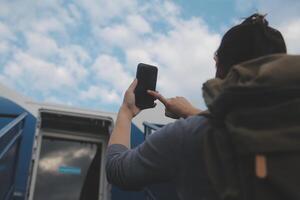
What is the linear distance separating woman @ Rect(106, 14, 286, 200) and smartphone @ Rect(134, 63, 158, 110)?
0.98 ft

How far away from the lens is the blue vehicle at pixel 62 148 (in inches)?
241

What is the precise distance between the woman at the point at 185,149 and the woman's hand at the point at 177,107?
1.15 feet

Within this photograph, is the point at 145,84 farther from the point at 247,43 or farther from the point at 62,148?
the point at 62,148

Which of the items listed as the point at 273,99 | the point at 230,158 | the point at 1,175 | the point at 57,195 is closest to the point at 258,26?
the point at 273,99

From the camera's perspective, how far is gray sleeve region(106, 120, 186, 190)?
4.66ft

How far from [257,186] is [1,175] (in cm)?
390

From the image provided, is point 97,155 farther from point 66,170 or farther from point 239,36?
point 239,36

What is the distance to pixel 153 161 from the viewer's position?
145 cm

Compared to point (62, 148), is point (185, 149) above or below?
below

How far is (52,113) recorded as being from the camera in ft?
21.0

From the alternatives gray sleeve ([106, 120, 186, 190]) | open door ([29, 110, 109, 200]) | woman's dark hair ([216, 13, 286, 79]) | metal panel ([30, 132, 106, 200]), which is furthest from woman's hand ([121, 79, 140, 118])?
metal panel ([30, 132, 106, 200])

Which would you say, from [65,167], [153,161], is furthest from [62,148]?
[153,161]

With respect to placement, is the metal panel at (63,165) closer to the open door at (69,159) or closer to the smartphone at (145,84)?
the open door at (69,159)

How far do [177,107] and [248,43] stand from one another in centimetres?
54
